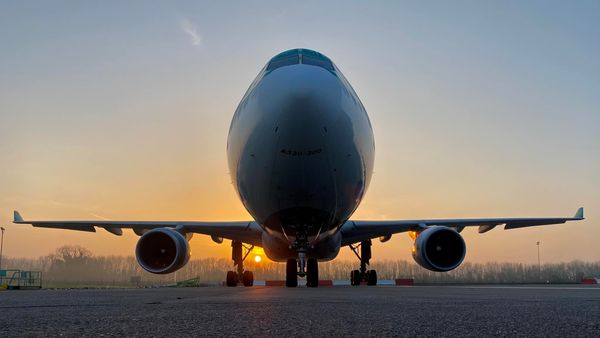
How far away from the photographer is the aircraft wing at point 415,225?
51.9 feet

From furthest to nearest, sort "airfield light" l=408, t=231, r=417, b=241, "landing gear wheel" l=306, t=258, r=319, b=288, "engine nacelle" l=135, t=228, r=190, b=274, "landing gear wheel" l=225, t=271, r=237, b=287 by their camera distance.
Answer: "landing gear wheel" l=225, t=271, r=237, b=287, "airfield light" l=408, t=231, r=417, b=241, "engine nacelle" l=135, t=228, r=190, b=274, "landing gear wheel" l=306, t=258, r=319, b=288

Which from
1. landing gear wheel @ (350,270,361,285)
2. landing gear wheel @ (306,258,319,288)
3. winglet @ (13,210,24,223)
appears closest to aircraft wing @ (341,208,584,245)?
landing gear wheel @ (350,270,361,285)

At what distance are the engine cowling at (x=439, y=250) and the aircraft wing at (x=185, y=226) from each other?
493 cm

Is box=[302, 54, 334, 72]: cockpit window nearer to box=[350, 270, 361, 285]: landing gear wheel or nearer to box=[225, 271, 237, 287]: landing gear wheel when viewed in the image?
box=[225, 271, 237, 287]: landing gear wheel

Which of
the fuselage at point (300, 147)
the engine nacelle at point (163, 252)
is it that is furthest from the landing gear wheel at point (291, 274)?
the engine nacelle at point (163, 252)

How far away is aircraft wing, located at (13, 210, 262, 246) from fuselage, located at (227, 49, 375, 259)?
232 inches

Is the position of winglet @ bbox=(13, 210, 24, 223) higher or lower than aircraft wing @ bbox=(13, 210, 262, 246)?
higher

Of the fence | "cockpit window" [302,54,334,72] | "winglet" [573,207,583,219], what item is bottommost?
the fence

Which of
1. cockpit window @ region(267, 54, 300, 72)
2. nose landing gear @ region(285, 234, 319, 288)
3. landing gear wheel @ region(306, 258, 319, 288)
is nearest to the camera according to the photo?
cockpit window @ region(267, 54, 300, 72)

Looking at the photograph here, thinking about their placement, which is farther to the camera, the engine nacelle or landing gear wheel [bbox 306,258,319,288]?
the engine nacelle

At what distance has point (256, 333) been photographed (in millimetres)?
2305

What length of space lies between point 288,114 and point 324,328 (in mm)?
5437

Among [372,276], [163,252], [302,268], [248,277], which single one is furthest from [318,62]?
[372,276]

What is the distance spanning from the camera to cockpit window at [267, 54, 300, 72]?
30.5 feet
